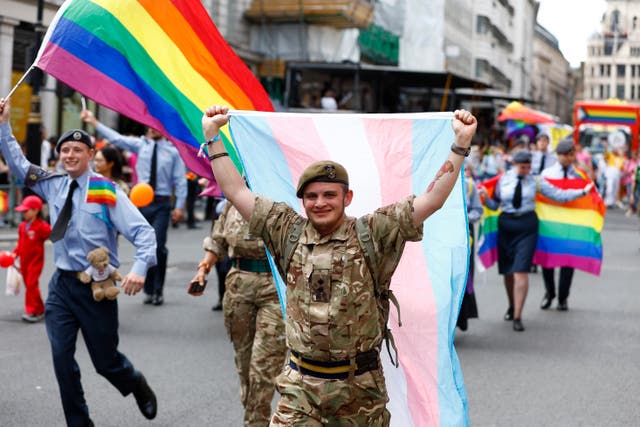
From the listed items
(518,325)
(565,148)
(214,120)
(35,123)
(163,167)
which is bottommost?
(518,325)

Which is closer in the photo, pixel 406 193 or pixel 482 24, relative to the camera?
pixel 406 193

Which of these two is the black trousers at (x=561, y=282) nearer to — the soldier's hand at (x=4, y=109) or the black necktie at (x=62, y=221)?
the black necktie at (x=62, y=221)

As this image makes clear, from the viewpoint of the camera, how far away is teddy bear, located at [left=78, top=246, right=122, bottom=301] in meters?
6.06

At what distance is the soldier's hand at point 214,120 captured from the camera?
15.2 feet

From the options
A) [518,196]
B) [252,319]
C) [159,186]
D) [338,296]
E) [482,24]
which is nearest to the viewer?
[338,296]

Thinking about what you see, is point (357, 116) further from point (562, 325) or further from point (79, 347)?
point (562, 325)

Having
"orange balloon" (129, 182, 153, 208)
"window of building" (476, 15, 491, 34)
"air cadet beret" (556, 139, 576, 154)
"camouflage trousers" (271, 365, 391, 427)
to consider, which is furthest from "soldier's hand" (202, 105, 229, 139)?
"window of building" (476, 15, 491, 34)

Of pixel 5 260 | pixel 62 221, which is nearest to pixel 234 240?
pixel 62 221

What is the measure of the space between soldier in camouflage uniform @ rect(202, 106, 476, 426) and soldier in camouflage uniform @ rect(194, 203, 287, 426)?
1.49 m

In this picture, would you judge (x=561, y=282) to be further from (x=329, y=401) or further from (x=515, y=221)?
(x=329, y=401)

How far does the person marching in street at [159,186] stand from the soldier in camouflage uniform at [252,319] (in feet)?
17.0

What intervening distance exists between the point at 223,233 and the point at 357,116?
5.67 feet

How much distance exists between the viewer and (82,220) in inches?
242

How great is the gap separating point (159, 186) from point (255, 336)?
5999 mm
